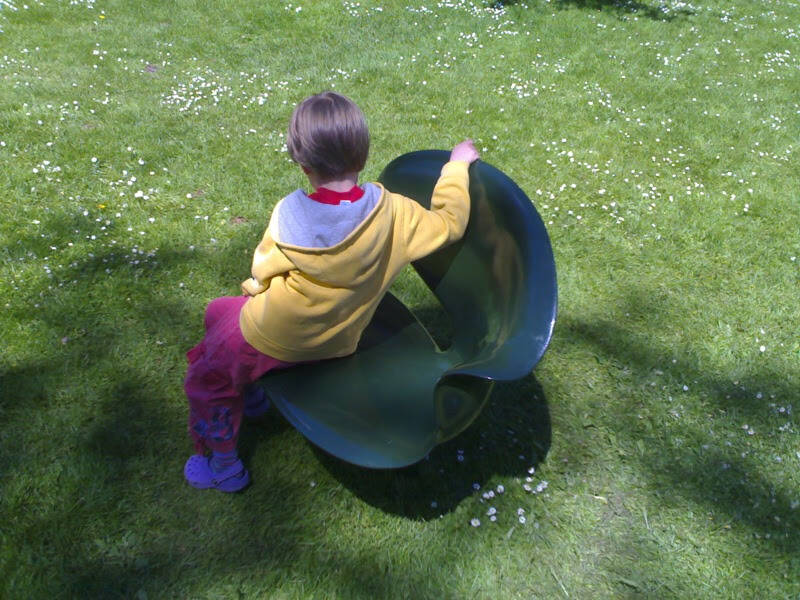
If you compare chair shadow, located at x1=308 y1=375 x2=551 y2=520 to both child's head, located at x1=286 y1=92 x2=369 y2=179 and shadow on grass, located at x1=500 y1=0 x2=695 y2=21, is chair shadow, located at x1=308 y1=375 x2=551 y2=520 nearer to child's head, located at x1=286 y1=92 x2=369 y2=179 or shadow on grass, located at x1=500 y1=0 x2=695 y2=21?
child's head, located at x1=286 y1=92 x2=369 y2=179

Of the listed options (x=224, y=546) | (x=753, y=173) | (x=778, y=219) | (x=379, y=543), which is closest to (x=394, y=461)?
(x=379, y=543)

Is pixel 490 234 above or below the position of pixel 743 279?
above

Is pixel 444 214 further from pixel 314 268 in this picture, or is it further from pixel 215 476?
pixel 215 476

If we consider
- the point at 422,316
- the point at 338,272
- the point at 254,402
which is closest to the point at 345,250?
the point at 338,272

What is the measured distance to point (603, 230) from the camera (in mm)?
4570

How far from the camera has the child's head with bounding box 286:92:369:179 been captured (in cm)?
201

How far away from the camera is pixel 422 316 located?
381 centimetres

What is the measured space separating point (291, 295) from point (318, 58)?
17.4 ft

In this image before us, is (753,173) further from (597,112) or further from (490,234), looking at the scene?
(490,234)

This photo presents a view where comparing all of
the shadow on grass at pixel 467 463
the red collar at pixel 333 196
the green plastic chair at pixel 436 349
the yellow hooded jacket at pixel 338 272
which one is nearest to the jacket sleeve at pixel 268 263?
the yellow hooded jacket at pixel 338 272

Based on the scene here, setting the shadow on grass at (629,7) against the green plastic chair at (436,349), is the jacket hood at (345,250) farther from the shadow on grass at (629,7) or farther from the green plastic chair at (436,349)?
the shadow on grass at (629,7)

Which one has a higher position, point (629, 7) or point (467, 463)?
point (629, 7)

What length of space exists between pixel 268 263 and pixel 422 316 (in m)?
→ 1.71

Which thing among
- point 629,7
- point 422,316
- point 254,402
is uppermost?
point 629,7
